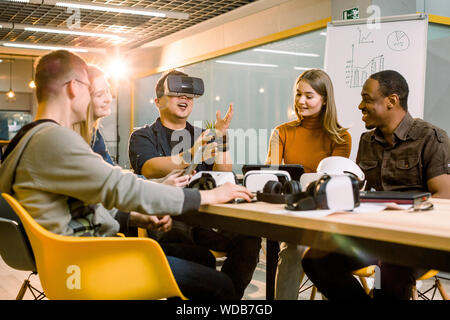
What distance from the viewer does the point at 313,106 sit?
277 centimetres

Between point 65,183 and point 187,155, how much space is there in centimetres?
124

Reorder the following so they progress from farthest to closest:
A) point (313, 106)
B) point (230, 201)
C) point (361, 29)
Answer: point (361, 29) < point (313, 106) < point (230, 201)

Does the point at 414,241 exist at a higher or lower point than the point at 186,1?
lower

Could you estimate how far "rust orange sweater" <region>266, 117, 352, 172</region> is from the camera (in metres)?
2.72

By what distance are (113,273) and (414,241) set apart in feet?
2.60

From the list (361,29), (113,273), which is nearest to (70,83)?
(113,273)

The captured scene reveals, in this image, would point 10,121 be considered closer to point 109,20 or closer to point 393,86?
point 109,20

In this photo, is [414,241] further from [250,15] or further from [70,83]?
[250,15]

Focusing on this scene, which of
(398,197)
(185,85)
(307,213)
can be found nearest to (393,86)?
(185,85)

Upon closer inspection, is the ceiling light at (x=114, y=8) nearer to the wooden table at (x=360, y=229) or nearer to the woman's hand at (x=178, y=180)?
the woman's hand at (x=178, y=180)

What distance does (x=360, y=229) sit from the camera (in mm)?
1035

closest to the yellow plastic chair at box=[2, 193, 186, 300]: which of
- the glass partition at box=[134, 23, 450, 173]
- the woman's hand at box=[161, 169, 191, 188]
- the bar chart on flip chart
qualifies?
the woman's hand at box=[161, 169, 191, 188]

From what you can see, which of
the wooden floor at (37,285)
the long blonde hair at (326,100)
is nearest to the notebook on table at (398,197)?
the long blonde hair at (326,100)

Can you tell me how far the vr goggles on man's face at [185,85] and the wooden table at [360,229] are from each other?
3.34 feet
